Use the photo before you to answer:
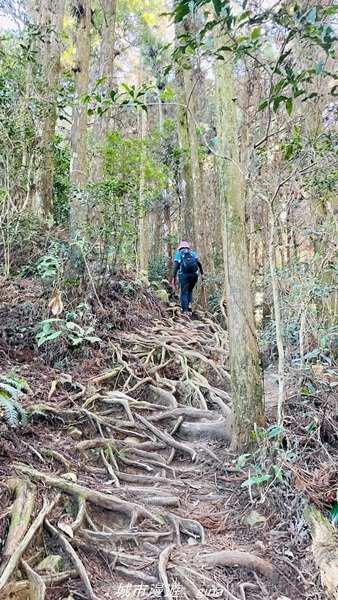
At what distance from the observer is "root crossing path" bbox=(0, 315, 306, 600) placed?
2645mm

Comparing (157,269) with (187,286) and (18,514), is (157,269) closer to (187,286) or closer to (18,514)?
(187,286)

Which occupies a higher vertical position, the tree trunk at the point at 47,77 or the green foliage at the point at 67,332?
the tree trunk at the point at 47,77

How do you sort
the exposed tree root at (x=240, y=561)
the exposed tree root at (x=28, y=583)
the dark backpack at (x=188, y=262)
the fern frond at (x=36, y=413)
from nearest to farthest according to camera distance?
the exposed tree root at (x=28, y=583), the exposed tree root at (x=240, y=561), the fern frond at (x=36, y=413), the dark backpack at (x=188, y=262)

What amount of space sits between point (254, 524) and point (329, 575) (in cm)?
70

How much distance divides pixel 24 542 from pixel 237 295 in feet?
8.24

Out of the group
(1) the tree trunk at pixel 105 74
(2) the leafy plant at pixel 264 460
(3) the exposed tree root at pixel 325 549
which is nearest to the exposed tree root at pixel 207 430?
(2) the leafy plant at pixel 264 460

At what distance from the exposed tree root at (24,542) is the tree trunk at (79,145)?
4.32 meters

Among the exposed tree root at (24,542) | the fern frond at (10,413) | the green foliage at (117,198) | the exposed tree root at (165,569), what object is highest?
the green foliage at (117,198)

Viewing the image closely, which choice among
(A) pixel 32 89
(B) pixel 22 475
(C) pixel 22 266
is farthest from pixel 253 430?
(A) pixel 32 89

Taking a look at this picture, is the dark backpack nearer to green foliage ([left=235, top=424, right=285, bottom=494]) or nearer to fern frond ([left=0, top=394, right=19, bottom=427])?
green foliage ([left=235, top=424, right=285, bottom=494])

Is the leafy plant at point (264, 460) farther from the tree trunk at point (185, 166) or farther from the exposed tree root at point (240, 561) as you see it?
the tree trunk at point (185, 166)

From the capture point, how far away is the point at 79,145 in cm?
760

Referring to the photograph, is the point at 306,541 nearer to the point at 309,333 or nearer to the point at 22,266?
the point at 309,333

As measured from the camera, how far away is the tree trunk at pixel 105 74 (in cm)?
859
